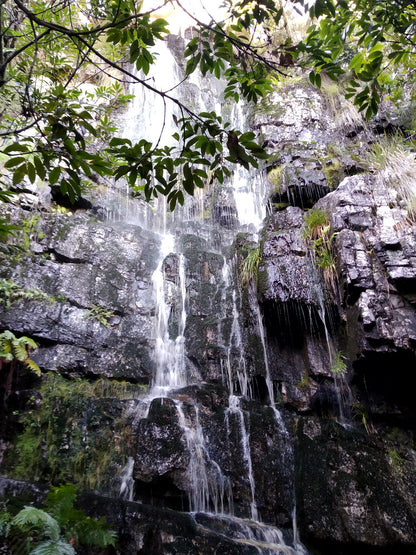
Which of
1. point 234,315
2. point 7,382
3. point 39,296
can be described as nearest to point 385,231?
point 234,315

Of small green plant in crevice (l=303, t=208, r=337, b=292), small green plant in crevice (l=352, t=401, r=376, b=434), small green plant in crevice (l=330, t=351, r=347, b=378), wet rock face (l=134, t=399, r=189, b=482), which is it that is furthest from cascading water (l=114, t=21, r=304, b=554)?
small green plant in crevice (l=303, t=208, r=337, b=292)

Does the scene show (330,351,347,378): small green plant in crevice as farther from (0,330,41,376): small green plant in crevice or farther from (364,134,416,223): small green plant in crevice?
(0,330,41,376): small green plant in crevice

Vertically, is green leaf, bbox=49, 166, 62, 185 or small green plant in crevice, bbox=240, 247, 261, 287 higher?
small green plant in crevice, bbox=240, 247, 261, 287

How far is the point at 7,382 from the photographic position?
498cm

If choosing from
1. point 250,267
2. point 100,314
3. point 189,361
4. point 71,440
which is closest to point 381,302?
point 250,267

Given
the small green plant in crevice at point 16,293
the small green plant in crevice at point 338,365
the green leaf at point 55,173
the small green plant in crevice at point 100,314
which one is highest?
the small green plant in crevice at point 16,293

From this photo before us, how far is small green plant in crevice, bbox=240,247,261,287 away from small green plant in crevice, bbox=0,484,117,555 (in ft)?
14.4

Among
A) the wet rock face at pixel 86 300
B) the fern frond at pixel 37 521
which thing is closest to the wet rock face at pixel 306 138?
the wet rock face at pixel 86 300

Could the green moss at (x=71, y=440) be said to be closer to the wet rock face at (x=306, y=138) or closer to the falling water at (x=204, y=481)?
the falling water at (x=204, y=481)

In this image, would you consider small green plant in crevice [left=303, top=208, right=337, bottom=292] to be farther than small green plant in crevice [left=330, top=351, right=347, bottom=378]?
Yes

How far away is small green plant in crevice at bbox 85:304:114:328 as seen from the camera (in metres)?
6.21

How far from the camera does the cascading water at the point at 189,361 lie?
13.4ft

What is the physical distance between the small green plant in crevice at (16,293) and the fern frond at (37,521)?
374 cm

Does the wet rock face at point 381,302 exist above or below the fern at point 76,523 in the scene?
above
